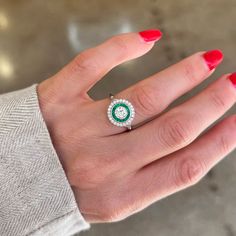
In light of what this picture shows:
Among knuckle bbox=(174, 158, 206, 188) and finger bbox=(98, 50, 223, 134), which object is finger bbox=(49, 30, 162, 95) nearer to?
finger bbox=(98, 50, 223, 134)

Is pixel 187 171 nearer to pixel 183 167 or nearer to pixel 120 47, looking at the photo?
pixel 183 167

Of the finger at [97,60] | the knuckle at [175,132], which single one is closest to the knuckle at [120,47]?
the finger at [97,60]

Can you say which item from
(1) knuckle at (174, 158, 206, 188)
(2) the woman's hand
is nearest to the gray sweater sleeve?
(2) the woman's hand

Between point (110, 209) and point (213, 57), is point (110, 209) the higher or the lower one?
the lower one

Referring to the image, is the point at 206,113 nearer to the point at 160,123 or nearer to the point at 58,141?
the point at 160,123

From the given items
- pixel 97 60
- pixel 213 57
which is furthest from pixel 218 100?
pixel 97 60

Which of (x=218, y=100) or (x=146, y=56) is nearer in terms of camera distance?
(x=218, y=100)

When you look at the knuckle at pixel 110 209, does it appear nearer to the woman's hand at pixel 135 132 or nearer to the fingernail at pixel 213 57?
the woman's hand at pixel 135 132
